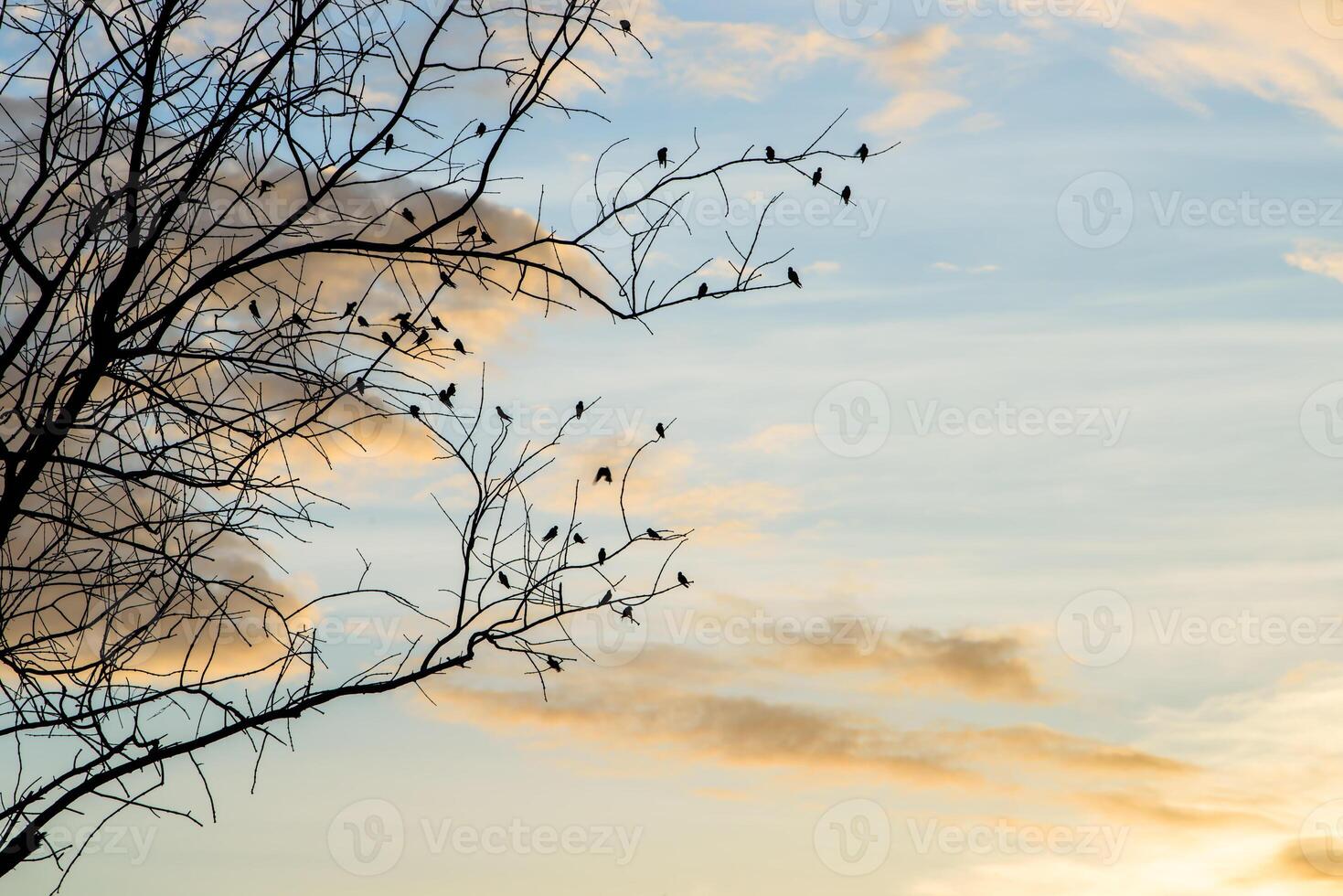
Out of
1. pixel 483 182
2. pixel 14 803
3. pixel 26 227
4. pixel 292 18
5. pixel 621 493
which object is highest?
pixel 292 18

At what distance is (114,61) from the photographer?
5.52 m

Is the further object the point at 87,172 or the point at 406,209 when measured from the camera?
the point at 406,209

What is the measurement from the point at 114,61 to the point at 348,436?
5.39 feet

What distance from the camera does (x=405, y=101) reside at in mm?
5824

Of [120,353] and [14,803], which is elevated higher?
[120,353]

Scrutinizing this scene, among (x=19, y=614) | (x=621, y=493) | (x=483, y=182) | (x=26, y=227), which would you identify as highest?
(x=483, y=182)

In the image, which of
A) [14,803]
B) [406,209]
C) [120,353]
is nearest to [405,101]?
[406,209]

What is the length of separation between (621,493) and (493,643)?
0.78 metres

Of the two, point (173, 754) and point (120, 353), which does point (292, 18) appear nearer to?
point (120, 353)

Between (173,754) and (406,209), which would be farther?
(406,209)

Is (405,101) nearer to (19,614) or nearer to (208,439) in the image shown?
(208,439)

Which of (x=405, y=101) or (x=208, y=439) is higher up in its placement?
(x=405, y=101)

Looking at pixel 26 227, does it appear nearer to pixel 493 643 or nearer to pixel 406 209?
pixel 406 209

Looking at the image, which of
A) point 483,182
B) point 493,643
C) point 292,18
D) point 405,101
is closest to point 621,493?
point 493,643
